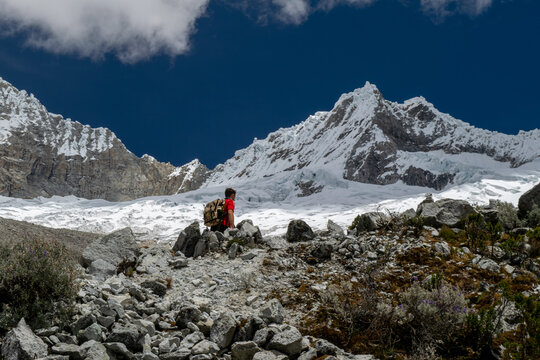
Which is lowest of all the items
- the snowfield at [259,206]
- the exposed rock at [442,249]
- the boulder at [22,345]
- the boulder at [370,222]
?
the boulder at [22,345]

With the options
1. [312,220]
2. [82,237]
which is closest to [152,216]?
[312,220]

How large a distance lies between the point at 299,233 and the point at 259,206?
15102cm

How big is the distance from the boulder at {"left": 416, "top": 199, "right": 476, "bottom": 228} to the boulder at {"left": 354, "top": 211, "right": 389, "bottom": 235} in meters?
1.19

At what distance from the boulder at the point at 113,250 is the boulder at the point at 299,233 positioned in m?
4.97

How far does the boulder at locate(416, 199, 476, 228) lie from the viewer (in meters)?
12.0

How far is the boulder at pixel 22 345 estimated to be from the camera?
15.4 ft

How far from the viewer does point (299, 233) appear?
1358 cm

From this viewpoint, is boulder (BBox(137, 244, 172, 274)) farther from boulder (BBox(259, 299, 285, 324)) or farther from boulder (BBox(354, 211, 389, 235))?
boulder (BBox(354, 211, 389, 235))

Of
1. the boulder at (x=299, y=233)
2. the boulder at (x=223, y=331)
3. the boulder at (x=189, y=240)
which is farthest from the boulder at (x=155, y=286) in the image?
the boulder at (x=299, y=233)

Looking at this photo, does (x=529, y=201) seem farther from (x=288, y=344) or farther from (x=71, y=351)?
(x=71, y=351)

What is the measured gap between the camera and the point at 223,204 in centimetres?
1438

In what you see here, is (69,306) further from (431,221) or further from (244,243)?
(431,221)

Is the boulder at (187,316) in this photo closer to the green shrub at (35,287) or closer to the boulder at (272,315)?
the boulder at (272,315)

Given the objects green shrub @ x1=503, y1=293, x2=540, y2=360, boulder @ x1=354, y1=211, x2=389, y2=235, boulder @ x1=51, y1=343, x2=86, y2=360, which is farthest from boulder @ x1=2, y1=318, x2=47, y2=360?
boulder @ x1=354, y1=211, x2=389, y2=235
